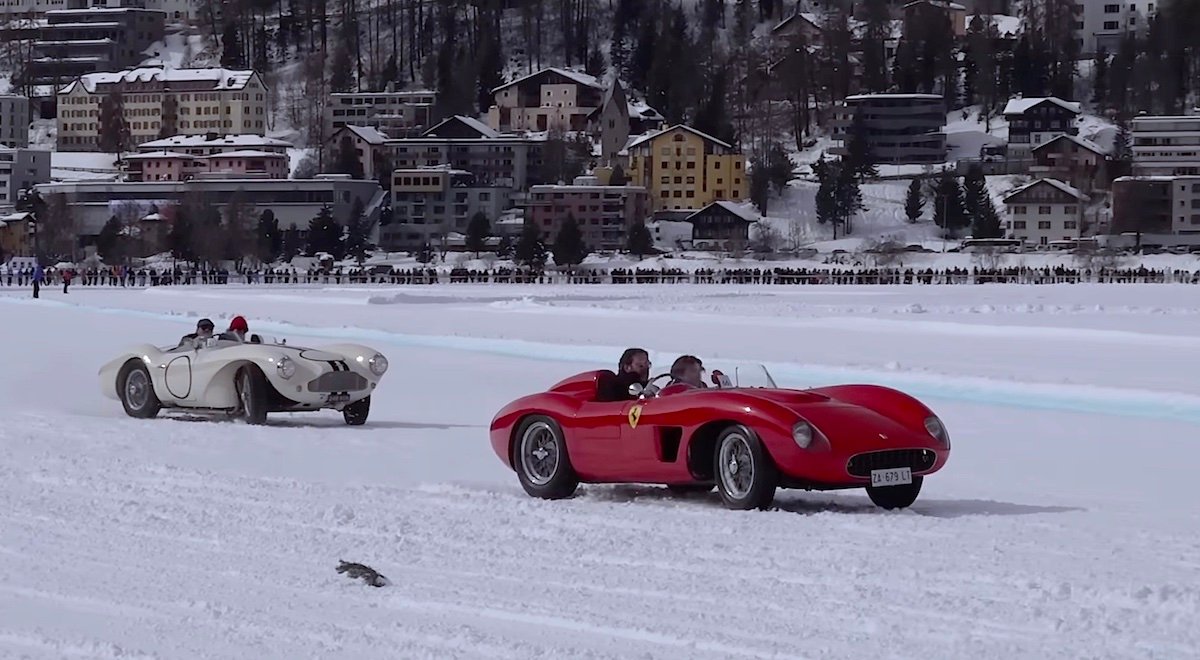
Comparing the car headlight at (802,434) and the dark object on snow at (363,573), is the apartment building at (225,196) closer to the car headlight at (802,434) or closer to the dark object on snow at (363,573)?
the car headlight at (802,434)

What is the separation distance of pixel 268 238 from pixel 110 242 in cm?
1471

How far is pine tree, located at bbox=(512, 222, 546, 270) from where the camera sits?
14100 centimetres

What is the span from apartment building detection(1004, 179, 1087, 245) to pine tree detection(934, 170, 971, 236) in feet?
13.2

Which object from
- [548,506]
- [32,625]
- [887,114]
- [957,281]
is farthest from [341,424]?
[887,114]

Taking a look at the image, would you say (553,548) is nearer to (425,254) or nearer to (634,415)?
(634,415)

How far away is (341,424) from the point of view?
19234 mm

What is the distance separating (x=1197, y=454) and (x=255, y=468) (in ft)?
25.0

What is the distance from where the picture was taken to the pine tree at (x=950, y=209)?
153500 mm

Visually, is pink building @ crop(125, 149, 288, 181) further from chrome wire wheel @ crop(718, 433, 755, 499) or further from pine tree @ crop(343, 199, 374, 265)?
chrome wire wheel @ crop(718, 433, 755, 499)

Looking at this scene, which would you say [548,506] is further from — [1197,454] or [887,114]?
[887,114]

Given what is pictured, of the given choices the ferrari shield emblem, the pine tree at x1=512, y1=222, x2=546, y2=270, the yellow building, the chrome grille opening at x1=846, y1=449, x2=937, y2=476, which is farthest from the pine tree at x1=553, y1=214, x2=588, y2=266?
the chrome grille opening at x1=846, y1=449, x2=937, y2=476

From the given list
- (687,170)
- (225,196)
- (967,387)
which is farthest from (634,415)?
(225,196)

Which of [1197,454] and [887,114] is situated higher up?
[887,114]

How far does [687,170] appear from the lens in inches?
6919
